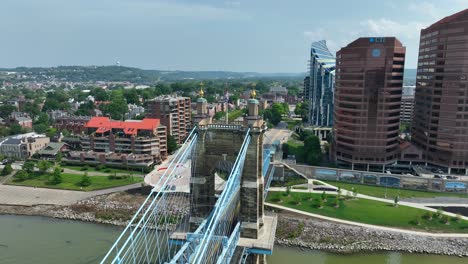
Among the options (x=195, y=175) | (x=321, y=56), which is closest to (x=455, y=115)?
(x=195, y=175)

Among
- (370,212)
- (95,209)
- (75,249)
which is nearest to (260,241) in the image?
(75,249)

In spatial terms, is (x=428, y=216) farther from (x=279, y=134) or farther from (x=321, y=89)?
(x=321, y=89)

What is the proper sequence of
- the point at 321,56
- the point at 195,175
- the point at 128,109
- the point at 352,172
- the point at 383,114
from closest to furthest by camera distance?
the point at 195,175 < the point at 352,172 < the point at 383,114 < the point at 321,56 < the point at 128,109

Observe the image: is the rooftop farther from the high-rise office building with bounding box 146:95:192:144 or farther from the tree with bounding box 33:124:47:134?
the tree with bounding box 33:124:47:134

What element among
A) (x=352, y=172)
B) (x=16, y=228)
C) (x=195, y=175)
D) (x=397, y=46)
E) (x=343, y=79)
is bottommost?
(x=16, y=228)

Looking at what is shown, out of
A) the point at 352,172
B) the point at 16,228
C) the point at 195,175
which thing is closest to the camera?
the point at 195,175

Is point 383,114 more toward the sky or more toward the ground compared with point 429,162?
more toward the sky

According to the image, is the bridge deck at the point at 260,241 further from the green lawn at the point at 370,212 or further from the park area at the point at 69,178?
the park area at the point at 69,178

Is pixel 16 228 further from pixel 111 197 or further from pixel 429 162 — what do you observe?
pixel 429 162
